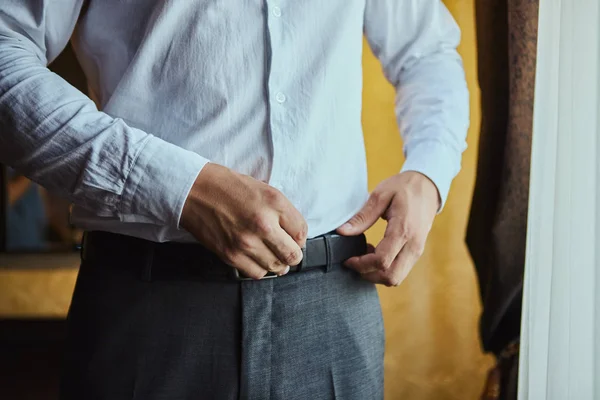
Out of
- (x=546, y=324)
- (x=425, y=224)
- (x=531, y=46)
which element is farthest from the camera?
(x=531, y=46)

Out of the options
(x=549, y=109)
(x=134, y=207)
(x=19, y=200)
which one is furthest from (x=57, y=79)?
(x=19, y=200)

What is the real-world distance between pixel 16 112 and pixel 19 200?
306cm

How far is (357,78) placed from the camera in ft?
2.94

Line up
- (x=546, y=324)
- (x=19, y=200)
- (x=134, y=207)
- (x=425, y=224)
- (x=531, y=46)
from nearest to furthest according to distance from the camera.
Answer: (x=134, y=207), (x=425, y=224), (x=546, y=324), (x=531, y=46), (x=19, y=200)

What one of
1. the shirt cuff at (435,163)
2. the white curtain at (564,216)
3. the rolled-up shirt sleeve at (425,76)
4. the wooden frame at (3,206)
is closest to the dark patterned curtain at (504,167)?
the white curtain at (564,216)

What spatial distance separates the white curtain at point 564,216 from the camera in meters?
1.17

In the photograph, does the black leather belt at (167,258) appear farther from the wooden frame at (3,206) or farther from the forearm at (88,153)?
the wooden frame at (3,206)

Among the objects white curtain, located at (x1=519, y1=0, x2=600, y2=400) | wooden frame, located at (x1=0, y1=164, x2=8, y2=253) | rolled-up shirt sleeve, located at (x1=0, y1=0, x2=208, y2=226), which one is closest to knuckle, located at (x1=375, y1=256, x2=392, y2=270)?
rolled-up shirt sleeve, located at (x1=0, y1=0, x2=208, y2=226)

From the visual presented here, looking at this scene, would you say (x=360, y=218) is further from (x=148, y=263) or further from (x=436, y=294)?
(x=436, y=294)

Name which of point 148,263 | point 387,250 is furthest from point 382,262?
point 148,263

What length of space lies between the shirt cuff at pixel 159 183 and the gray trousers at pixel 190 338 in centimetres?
11

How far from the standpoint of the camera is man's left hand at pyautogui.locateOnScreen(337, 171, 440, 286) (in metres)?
0.79

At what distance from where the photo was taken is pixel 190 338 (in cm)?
75

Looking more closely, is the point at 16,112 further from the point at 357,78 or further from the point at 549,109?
the point at 549,109
